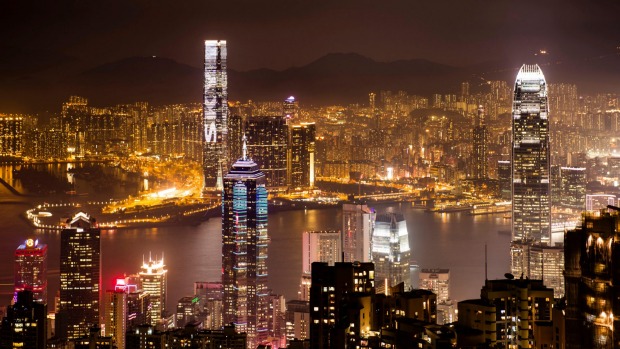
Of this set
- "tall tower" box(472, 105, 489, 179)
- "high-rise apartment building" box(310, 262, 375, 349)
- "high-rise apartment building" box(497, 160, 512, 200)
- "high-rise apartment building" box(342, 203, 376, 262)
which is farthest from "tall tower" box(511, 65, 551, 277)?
"high-rise apartment building" box(310, 262, 375, 349)

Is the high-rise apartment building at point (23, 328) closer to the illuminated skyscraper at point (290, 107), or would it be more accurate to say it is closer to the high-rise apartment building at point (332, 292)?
the high-rise apartment building at point (332, 292)

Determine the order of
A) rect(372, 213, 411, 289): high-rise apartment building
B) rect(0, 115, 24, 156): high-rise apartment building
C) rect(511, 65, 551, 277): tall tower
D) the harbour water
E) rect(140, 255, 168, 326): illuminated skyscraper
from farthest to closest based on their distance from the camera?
rect(0, 115, 24, 156): high-rise apartment building
rect(511, 65, 551, 277): tall tower
the harbour water
rect(372, 213, 411, 289): high-rise apartment building
rect(140, 255, 168, 326): illuminated skyscraper

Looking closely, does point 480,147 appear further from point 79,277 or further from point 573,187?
point 79,277

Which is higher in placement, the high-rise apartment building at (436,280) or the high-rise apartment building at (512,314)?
the high-rise apartment building at (512,314)

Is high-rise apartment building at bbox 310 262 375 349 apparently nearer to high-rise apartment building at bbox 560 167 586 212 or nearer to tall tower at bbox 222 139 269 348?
tall tower at bbox 222 139 269 348

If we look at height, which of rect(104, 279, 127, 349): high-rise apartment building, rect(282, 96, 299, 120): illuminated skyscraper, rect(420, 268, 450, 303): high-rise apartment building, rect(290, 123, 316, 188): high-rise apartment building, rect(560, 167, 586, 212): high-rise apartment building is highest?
rect(282, 96, 299, 120): illuminated skyscraper

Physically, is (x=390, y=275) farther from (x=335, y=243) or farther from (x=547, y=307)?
(x=547, y=307)

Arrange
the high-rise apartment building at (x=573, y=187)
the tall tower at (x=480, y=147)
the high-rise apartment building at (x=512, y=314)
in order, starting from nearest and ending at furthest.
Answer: the high-rise apartment building at (x=512, y=314) < the high-rise apartment building at (x=573, y=187) < the tall tower at (x=480, y=147)

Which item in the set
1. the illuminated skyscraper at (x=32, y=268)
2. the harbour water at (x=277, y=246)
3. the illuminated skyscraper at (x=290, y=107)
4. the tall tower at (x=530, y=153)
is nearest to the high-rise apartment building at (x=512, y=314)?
the harbour water at (x=277, y=246)
